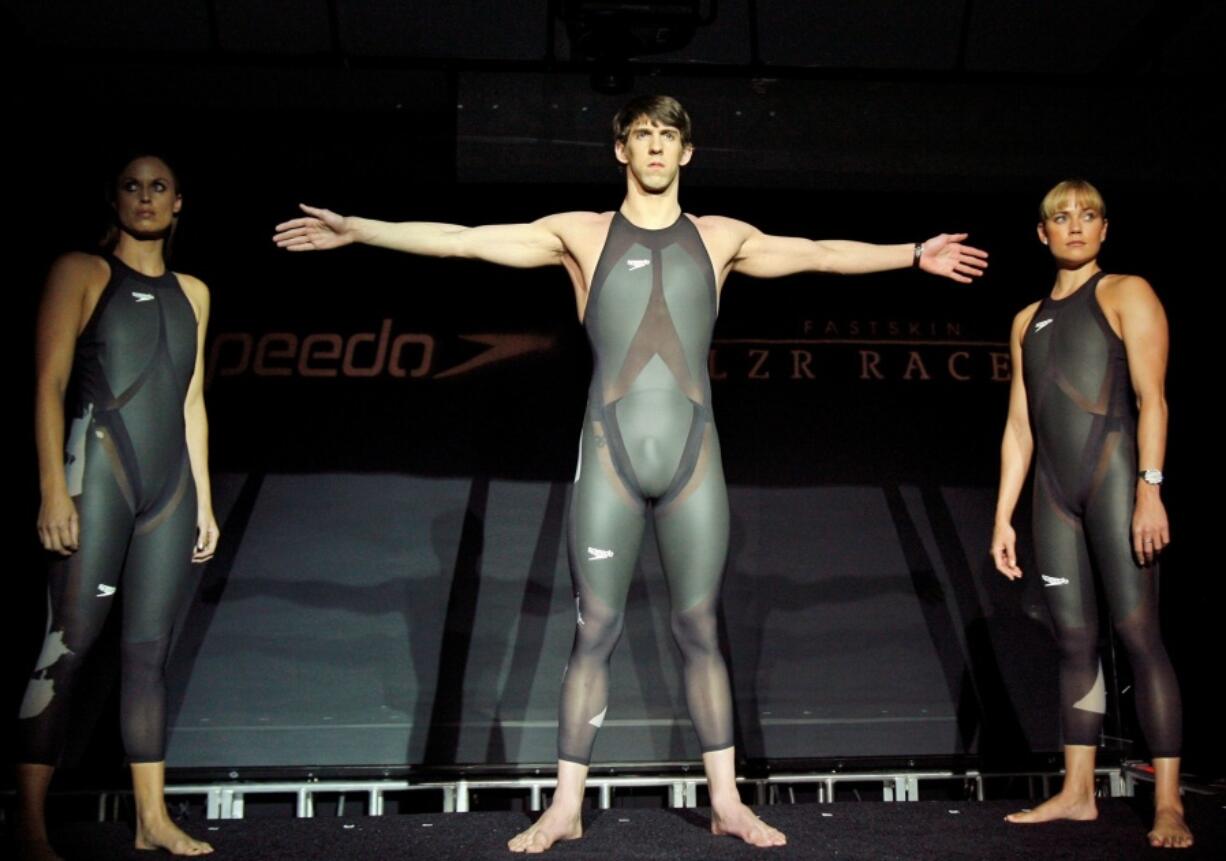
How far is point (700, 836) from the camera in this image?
3.38 metres

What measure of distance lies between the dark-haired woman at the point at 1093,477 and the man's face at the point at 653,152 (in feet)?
4.17

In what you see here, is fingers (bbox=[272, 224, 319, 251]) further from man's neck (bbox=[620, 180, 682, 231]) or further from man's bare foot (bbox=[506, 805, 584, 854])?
man's bare foot (bbox=[506, 805, 584, 854])

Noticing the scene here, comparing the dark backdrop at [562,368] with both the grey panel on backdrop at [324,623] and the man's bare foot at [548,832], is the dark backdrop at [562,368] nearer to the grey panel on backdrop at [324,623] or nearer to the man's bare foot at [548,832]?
the grey panel on backdrop at [324,623]

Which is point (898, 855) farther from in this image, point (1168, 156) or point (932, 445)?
point (1168, 156)

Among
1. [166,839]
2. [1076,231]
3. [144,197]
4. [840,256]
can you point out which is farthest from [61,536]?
[1076,231]

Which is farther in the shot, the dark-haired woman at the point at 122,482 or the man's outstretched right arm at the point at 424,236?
the man's outstretched right arm at the point at 424,236

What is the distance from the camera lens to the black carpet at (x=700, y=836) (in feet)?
10.5

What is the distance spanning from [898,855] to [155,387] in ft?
8.05

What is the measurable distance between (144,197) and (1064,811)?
11.0 feet

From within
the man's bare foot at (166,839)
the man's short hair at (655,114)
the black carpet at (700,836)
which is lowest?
the black carpet at (700,836)

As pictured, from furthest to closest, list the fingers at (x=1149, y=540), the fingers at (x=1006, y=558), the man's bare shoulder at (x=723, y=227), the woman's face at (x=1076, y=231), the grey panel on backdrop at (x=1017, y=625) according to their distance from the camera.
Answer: the grey panel on backdrop at (x=1017, y=625)
the fingers at (x=1006, y=558)
the woman's face at (x=1076, y=231)
the man's bare shoulder at (x=723, y=227)
the fingers at (x=1149, y=540)

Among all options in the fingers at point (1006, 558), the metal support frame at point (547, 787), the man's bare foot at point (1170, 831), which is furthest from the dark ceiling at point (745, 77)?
the man's bare foot at point (1170, 831)

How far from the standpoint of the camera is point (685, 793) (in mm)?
5188

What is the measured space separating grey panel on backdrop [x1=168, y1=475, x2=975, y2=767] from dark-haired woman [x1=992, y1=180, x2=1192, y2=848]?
183 centimetres
